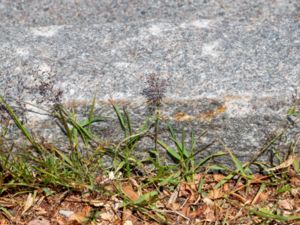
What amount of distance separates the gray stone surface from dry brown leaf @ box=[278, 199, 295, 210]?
0.19m

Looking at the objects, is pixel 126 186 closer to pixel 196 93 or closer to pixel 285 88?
pixel 196 93

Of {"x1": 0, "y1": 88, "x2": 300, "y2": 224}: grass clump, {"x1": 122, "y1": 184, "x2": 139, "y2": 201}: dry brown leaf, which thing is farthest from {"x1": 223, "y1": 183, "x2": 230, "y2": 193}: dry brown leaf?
{"x1": 122, "y1": 184, "x2": 139, "y2": 201}: dry brown leaf

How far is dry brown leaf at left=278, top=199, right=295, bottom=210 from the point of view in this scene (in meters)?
2.05

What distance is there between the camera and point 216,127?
202 cm

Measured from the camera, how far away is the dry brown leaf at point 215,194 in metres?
2.09

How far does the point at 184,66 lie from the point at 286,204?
1.88 feet

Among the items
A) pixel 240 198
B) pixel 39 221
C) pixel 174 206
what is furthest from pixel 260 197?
pixel 39 221

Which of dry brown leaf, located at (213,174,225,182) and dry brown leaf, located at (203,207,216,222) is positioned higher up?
dry brown leaf, located at (213,174,225,182)

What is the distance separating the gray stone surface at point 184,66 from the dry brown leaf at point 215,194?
15cm

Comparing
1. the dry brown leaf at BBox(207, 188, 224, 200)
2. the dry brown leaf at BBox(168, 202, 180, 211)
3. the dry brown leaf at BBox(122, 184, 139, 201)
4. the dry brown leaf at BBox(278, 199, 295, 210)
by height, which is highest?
the dry brown leaf at BBox(122, 184, 139, 201)

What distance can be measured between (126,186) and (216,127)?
1.22 feet

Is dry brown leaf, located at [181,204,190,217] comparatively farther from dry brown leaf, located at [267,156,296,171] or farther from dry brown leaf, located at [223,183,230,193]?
dry brown leaf, located at [267,156,296,171]

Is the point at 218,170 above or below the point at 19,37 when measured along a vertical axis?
below

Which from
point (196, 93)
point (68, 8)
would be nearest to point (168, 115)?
point (196, 93)
